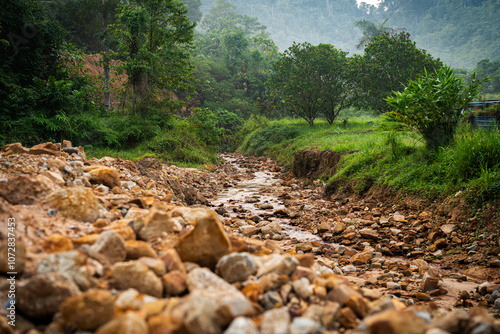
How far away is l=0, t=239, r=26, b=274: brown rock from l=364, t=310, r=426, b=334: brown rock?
1.92m

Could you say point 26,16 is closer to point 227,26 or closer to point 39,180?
point 39,180

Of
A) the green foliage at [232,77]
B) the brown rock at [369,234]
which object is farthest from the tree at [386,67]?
the green foliage at [232,77]

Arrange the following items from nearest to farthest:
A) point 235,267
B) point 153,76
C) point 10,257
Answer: point 10,257, point 235,267, point 153,76

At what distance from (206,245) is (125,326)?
843 millimetres

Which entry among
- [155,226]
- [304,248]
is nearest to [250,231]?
[304,248]

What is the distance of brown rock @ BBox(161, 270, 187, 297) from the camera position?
5.73ft

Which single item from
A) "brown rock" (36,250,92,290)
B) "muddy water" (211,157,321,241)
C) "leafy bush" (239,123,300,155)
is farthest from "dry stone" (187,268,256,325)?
"leafy bush" (239,123,300,155)

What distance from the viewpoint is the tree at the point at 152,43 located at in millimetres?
10984

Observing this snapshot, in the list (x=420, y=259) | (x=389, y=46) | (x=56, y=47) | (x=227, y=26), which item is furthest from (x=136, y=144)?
(x=227, y=26)

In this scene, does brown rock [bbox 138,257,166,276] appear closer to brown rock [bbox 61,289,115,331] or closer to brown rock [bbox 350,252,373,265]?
brown rock [bbox 61,289,115,331]

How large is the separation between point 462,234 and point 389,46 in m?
14.8

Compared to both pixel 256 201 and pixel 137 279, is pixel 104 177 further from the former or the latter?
pixel 256 201

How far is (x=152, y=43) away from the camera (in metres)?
11.7

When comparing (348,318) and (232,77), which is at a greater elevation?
(232,77)
